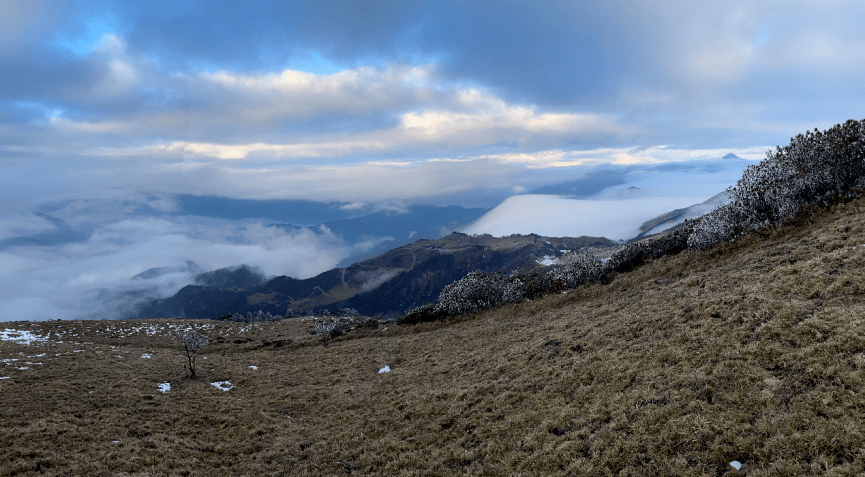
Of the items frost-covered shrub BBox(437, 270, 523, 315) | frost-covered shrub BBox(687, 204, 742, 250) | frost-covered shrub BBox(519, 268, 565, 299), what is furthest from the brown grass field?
frost-covered shrub BBox(437, 270, 523, 315)

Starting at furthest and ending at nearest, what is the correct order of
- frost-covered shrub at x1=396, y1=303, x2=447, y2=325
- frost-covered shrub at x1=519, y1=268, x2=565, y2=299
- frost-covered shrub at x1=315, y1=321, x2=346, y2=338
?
1. frost-covered shrub at x1=396, y1=303, x2=447, y2=325
2. frost-covered shrub at x1=315, y1=321, x2=346, y2=338
3. frost-covered shrub at x1=519, y1=268, x2=565, y2=299

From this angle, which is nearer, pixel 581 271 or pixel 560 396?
pixel 560 396

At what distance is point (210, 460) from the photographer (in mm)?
21094

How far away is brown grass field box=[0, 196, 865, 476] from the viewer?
1314 centimetres

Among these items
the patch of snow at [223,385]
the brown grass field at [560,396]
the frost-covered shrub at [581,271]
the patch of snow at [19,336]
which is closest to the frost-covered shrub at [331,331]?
the brown grass field at [560,396]

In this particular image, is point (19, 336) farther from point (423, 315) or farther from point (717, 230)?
point (717, 230)

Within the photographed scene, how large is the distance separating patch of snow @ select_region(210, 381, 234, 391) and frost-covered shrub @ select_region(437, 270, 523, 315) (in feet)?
115

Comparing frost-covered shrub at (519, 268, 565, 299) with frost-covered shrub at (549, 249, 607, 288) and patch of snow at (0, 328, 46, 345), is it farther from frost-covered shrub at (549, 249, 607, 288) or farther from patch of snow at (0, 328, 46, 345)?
patch of snow at (0, 328, 46, 345)

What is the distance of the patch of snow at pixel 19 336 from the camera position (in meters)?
50.3

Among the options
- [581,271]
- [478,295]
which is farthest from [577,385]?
[478,295]

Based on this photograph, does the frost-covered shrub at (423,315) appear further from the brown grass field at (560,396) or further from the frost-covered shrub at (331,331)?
the brown grass field at (560,396)

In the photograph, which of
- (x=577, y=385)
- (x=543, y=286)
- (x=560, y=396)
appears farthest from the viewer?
(x=543, y=286)

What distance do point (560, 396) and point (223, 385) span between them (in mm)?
31885

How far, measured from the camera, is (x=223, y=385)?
35156mm
